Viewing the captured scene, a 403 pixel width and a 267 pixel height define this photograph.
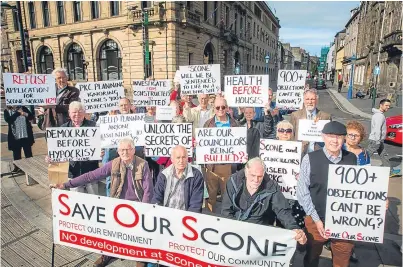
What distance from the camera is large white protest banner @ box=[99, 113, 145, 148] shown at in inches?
192

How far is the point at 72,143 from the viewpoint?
434cm

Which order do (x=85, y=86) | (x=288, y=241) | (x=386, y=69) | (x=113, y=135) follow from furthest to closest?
(x=386, y=69) → (x=85, y=86) → (x=113, y=135) → (x=288, y=241)

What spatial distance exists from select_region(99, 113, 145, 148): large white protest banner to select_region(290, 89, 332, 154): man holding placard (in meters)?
2.69

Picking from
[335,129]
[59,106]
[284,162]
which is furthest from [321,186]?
[59,106]

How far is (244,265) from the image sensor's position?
274 centimetres

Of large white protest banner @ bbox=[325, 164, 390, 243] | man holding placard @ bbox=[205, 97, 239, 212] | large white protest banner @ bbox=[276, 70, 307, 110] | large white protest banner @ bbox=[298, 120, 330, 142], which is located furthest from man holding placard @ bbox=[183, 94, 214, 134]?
large white protest banner @ bbox=[325, 164, 390, 243]


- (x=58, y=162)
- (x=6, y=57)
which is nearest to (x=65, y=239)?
(x=58, y=162)

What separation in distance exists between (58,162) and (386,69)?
35148 millimetres

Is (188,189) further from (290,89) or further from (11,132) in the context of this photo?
(11,132)

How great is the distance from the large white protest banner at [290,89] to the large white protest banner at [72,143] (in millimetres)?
3946

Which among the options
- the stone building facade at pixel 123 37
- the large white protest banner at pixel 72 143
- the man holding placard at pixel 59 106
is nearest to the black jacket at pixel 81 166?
the large white protest banner at pixel 72 143

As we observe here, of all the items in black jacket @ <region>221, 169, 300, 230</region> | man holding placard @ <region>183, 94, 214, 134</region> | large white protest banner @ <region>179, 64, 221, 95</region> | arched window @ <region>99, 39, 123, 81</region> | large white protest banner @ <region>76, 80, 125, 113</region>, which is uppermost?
arched window @ <region>99, 39, 123, 81</region>

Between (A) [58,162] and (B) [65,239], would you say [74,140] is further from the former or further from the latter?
(B) [65,239]

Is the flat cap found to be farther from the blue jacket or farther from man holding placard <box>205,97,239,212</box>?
man holding placard <box>205,97,239,212</box>
